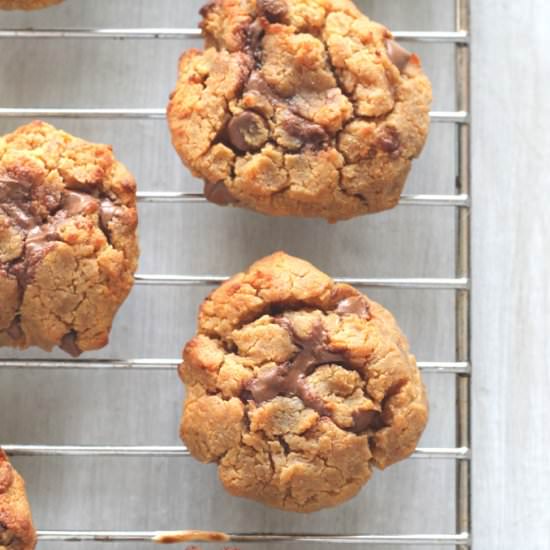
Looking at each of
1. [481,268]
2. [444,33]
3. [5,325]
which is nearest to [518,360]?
[481,268]

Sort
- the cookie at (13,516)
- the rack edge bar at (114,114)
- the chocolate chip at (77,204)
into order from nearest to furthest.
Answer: the cookie at (13,516), the chocolate chip at (77,204), the rack edge bar at (114,114)

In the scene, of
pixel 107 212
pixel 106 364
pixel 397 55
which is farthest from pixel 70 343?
pixel 397 55

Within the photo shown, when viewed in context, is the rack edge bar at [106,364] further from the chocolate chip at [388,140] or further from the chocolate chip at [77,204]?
the chocolate chip at [388,140]

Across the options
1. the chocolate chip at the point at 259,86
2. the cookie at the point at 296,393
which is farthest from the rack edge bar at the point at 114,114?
the cookie at the point at 296,393

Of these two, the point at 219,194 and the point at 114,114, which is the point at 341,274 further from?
the point at 114,114

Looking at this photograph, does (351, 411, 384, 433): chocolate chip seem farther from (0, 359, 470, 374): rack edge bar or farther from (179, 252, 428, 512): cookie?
(0, 359, 470, 374): rack edge bar

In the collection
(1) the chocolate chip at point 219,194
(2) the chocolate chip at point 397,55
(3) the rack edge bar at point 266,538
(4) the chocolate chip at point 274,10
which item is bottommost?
(3) the rack edge bar at point 266,538

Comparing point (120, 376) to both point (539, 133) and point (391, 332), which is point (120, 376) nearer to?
point (391, 332)

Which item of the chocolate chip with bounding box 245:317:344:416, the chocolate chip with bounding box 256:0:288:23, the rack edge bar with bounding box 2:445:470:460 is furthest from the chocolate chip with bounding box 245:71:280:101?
the rack edge bar with bounding box 2:445:470:460
